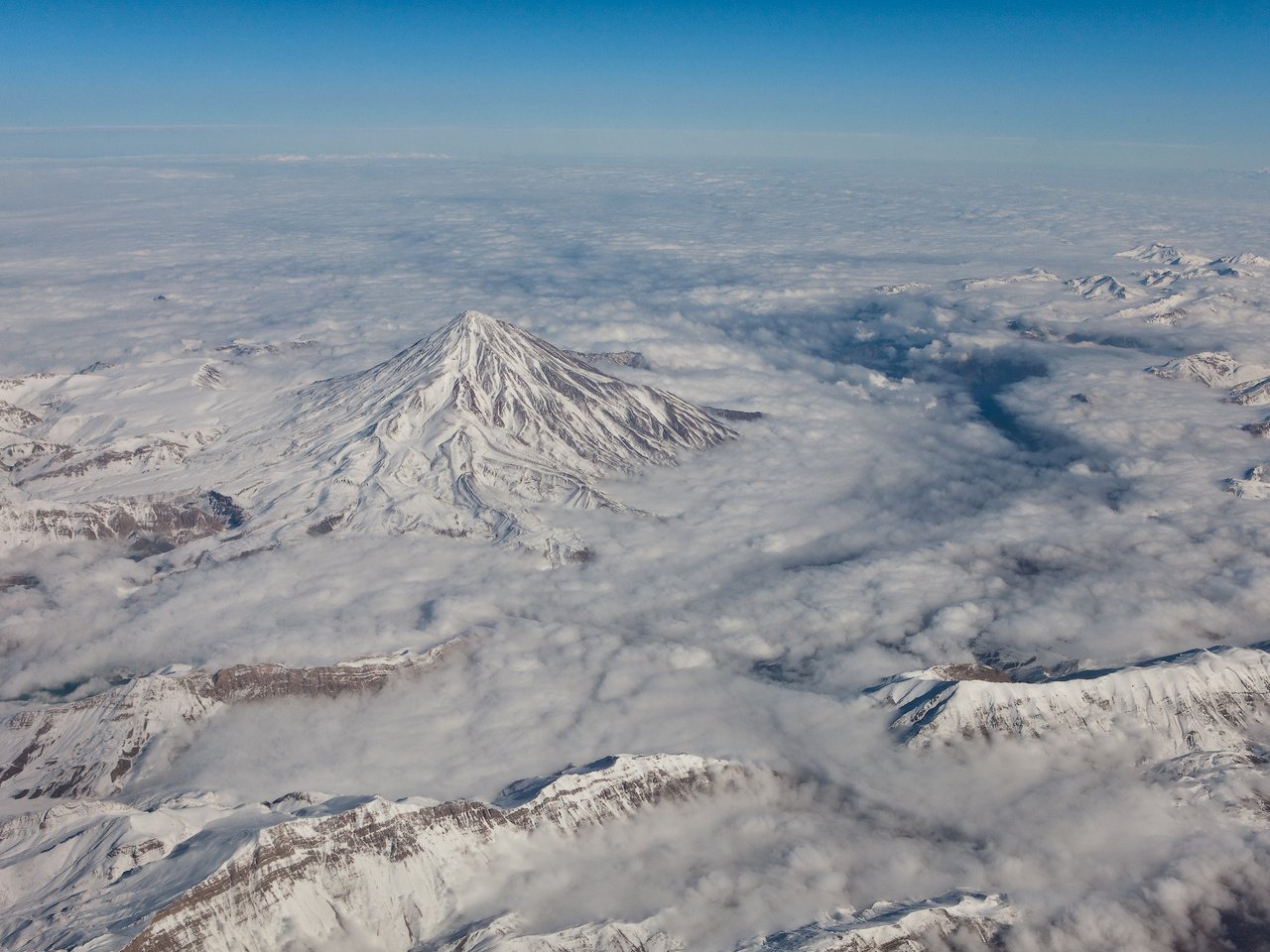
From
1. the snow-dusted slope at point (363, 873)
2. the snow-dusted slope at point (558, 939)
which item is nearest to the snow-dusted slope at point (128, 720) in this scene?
the snow-dusted slope at point (363, 873)

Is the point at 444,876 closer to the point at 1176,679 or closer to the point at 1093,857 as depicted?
the point at 1093,857

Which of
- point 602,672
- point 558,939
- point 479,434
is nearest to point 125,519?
point 479,434

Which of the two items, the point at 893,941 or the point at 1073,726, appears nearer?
the point at 893,941

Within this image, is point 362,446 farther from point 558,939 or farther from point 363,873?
point 558,939

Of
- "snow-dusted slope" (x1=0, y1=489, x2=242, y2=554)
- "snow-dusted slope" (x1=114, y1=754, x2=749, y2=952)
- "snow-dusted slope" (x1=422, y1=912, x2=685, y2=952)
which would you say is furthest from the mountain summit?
"snow-dusted slope" (x1=422, y1=912, x2=685, y2=952)

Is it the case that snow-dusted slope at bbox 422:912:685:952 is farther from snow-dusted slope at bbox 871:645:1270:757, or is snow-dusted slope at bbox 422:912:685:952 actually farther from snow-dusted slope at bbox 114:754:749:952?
snow-dusted slope at bbox 871:645:1270:757

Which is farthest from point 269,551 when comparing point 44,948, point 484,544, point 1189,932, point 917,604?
point 1189,932
